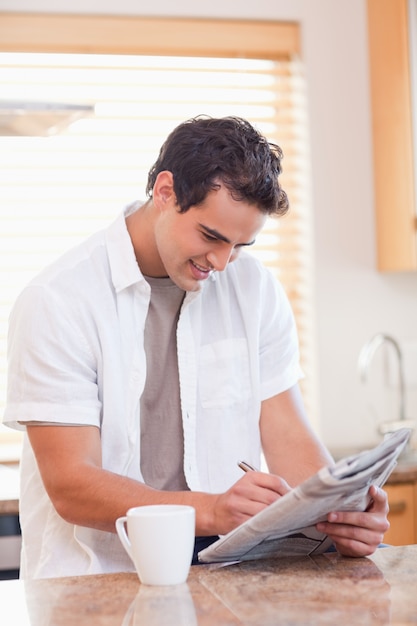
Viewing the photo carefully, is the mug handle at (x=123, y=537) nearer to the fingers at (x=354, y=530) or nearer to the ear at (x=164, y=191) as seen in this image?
the fingers at (x=354, y=530)

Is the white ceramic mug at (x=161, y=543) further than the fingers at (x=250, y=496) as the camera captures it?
No

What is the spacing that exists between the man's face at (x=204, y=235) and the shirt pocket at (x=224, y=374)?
0.55 feet

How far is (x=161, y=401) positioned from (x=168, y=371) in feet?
0.20

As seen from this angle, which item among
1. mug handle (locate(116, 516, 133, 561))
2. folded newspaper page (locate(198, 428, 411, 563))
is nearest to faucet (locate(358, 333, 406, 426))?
folded newspaper page (locate(198, 428, 411, 563))

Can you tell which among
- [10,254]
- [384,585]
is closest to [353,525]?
[384,585]

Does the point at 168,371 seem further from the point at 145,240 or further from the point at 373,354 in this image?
the point at 373,354

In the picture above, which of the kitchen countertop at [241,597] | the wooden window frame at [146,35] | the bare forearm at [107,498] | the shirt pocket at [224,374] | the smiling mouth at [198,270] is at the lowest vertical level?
the kitchen countertop at [241,597]

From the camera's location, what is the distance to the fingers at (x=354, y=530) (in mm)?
1423

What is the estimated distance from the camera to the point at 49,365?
5.45 feet

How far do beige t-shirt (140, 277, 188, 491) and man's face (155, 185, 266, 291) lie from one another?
0.39 feet

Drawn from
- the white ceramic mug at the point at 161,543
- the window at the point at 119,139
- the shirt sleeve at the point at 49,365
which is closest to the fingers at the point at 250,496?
the white ceramic mug at the point at 161,543

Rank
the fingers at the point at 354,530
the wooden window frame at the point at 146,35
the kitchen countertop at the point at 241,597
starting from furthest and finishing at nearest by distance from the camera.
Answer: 1. the wooden window frame at the point at 146,35
2. the fingers at the point at 354,530
3. the kitchen countertop at the point at 241,597

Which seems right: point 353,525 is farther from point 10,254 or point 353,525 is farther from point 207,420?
point 10,254

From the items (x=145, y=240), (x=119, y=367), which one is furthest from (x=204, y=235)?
(x=119, y=367)
